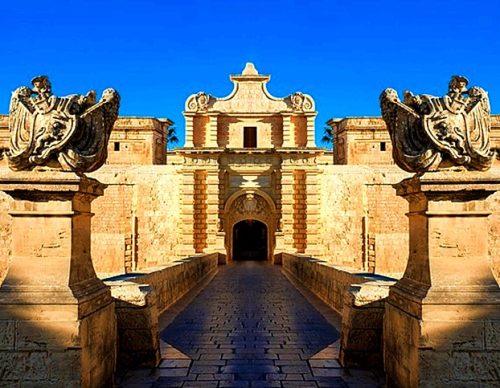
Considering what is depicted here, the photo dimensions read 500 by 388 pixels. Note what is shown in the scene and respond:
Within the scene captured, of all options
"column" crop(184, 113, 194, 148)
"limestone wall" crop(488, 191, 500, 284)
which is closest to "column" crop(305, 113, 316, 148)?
"column" crop(184, 113, 194, 148)

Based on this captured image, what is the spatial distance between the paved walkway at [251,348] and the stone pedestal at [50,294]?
91 centimetres

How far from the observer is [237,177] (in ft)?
79.0

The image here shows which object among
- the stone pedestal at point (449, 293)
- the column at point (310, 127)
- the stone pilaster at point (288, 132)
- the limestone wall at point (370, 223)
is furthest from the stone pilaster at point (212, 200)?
the stone pedestal at point (449, 293)

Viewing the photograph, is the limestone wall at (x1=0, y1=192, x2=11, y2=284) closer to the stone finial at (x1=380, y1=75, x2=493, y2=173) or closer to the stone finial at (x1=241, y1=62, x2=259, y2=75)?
the stone finial at (x1=241, y1=62, x2=259, y2=75)

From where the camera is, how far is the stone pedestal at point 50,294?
3.71 metres

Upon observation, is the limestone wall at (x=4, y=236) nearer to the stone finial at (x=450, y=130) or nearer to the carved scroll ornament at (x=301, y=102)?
the carved scroll ornament at (x=301, y=102)

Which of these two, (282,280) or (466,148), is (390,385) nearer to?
(466,148)

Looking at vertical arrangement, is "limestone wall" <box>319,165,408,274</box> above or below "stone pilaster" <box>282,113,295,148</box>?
below

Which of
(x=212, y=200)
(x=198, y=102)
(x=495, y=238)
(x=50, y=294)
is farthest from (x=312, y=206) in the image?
(x=50, y=294)

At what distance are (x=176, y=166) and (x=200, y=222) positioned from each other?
314 cm

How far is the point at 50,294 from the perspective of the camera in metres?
3.81

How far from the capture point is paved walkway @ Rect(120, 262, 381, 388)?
4.62 metres

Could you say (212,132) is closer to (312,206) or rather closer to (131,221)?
(312,206)

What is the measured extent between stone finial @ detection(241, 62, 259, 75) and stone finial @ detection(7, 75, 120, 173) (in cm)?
2156
